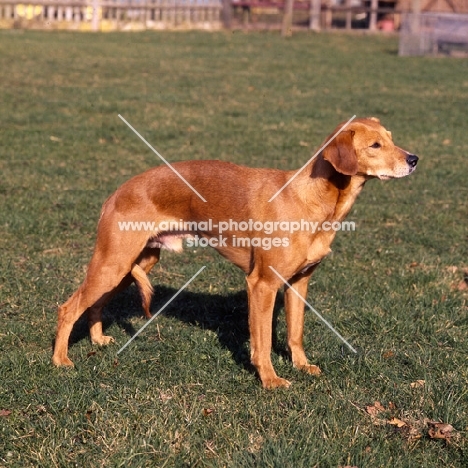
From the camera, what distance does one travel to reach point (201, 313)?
6289mm

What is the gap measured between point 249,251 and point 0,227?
3644 mm

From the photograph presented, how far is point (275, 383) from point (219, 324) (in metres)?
1.19

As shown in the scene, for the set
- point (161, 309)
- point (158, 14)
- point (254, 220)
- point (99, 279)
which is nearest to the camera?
point (254, 220)

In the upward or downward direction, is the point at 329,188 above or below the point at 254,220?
above

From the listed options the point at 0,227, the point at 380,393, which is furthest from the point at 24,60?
the point at 380,393

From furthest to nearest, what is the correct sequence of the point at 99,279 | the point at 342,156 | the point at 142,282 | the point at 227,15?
the point at 227,15, the point at 142,282, the point at 99,279, the point at 342,156

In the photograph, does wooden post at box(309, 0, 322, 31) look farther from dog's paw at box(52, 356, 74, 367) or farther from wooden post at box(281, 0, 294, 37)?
dog's paw at box(52, 356, 74, 367)

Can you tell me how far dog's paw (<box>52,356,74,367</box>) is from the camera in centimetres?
522

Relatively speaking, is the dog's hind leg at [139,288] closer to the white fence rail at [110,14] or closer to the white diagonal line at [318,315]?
the white diagonal line at [318,315]

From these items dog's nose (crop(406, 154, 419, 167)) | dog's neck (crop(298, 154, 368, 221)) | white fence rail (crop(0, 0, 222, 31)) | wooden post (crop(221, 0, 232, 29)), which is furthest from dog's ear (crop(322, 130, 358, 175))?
wooden post (crop(221, 0, 232, 29))

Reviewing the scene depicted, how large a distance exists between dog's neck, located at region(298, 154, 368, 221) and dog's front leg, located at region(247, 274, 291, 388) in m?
0.57

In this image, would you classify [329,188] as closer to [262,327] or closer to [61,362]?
[262,327]

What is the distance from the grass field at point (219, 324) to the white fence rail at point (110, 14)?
1487cm

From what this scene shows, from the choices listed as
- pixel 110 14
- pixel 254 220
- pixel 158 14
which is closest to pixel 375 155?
pixel 254 220
